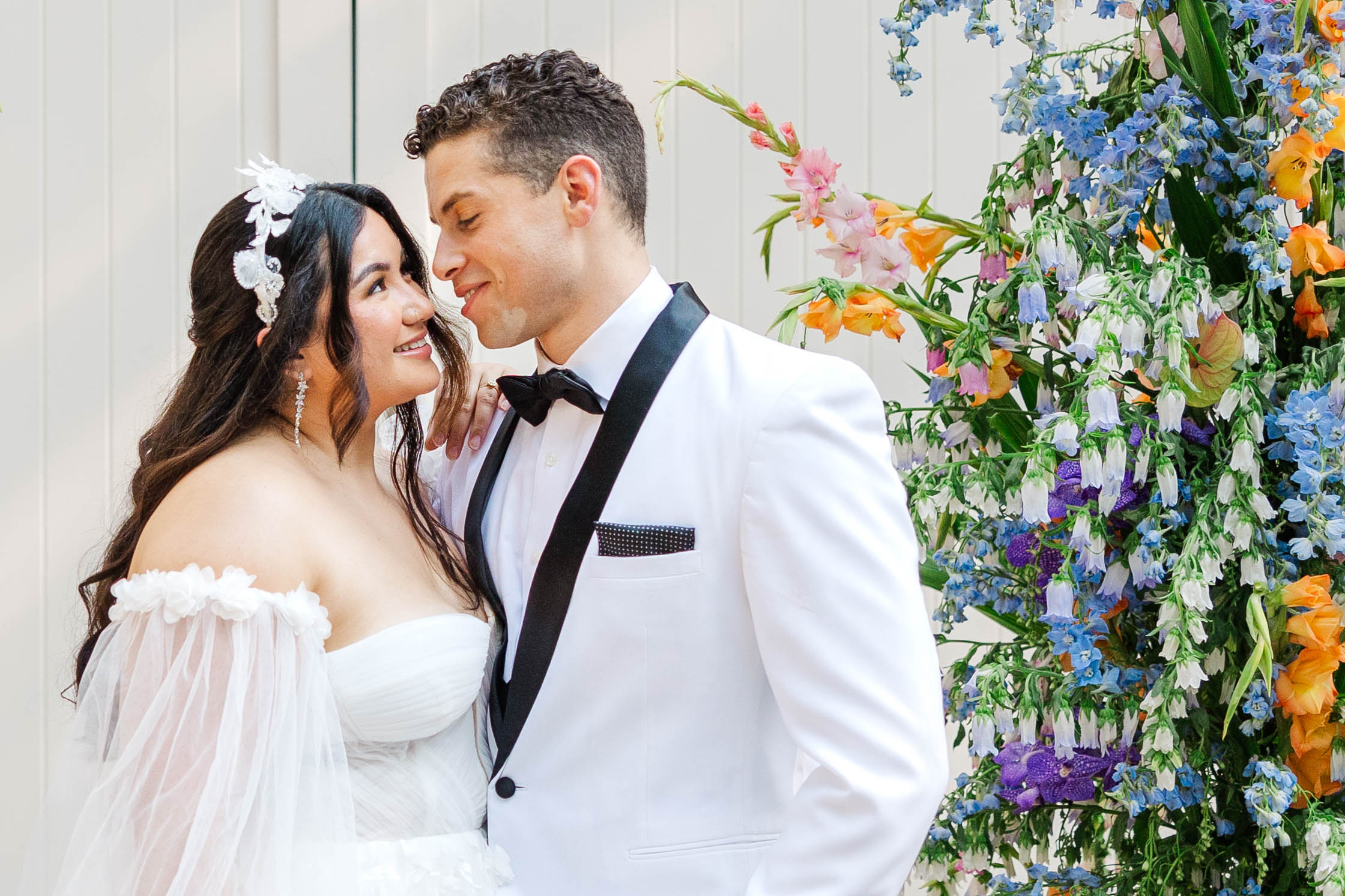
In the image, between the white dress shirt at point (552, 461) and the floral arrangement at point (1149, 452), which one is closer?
the floral arrangement at point (1149, 452)

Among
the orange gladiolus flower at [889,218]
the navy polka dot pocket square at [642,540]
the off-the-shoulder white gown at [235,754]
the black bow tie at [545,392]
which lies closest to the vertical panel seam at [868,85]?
the orange gladiolus flower at [889,218]

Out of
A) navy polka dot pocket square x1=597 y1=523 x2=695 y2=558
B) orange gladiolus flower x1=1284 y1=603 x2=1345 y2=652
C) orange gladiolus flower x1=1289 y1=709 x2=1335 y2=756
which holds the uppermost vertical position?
navy polka dot pocket square x1=597 y1=523 x2=695 y2=558

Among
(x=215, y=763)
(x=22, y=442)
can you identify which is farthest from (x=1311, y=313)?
(x=22, y=442)

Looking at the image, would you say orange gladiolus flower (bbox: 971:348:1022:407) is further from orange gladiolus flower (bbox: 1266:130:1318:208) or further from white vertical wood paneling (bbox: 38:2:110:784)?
white vertical wood paneling (bbox: 38:2:110:784)

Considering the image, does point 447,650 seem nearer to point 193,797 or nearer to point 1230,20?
point 193,797

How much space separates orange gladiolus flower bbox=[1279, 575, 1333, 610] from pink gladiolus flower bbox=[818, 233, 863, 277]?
633 mm

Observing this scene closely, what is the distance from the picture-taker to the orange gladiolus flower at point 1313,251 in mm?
1329

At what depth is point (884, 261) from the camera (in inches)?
61.6

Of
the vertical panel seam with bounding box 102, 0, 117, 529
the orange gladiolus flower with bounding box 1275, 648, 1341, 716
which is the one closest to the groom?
the orange gladiolus flower with bounding box 1275, 648, 1341, 716

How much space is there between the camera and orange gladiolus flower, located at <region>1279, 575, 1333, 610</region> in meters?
1.23

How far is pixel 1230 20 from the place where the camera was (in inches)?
55.2

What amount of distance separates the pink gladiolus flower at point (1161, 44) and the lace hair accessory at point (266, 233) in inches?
39.5

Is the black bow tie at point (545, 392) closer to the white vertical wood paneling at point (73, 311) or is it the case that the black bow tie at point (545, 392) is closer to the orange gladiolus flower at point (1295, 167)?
the orange gladiolus flower at point (1295, 167)

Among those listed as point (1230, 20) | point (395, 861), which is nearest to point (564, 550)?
point (395, 861)
